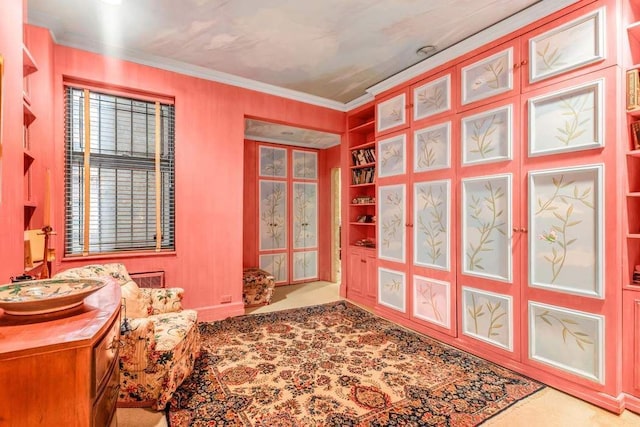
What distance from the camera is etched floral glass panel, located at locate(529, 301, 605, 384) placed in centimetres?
203

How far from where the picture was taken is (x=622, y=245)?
1982 mm

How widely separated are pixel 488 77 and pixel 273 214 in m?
3.90

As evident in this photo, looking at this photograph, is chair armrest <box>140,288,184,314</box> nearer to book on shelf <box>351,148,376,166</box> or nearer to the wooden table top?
the wooden table top

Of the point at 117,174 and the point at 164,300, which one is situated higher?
the point at 117,174

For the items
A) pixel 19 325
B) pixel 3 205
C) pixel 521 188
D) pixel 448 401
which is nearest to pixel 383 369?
pixel 448 401

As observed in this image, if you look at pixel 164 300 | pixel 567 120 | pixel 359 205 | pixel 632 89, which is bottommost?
pixel 164 300

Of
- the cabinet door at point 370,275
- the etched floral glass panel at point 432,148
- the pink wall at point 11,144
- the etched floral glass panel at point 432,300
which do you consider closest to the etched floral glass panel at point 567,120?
the etched floral glass panel at point 432,148

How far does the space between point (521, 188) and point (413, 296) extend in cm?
155

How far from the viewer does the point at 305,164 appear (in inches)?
232

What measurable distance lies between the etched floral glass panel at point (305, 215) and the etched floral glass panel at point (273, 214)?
0.73ft

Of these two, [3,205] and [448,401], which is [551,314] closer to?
[448,401]

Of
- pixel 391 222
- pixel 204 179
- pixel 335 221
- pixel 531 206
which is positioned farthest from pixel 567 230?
pixel 335 221

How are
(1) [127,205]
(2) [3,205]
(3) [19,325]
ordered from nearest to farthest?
(3) [19,325] → (2) [3,205] → (1) [127,205]

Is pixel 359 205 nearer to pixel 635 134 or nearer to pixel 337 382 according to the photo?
pixel 337 382
